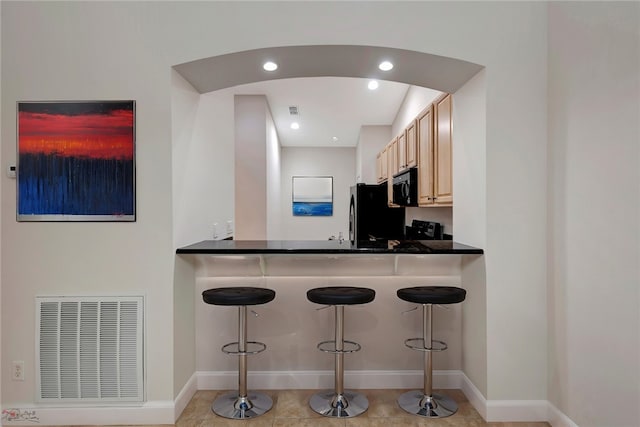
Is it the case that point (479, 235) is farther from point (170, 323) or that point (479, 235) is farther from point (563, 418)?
point (170, 323)

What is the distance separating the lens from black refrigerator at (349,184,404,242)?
18.5ft

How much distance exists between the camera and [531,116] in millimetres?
2318

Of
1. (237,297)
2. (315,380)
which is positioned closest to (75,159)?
(237,297)

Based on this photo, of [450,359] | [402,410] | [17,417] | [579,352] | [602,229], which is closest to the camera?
[602,229]

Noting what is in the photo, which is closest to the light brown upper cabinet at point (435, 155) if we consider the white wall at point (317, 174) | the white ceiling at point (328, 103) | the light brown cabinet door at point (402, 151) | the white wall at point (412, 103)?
the white wall at point (412, 103)

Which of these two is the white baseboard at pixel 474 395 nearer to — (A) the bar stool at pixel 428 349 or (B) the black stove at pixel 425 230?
(A) the bar stool at pixel 428 349

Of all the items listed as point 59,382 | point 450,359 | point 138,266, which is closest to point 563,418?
point 450,359

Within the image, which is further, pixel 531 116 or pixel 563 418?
pixel 531 116

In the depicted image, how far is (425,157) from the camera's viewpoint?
3631 mm

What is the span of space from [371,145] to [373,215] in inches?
68.5

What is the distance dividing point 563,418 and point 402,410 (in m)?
0.88

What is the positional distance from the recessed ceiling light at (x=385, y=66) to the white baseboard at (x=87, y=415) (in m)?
2.51

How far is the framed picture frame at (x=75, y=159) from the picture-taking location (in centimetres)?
231

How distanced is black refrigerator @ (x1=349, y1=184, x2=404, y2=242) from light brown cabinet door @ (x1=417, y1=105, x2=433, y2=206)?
179cm
